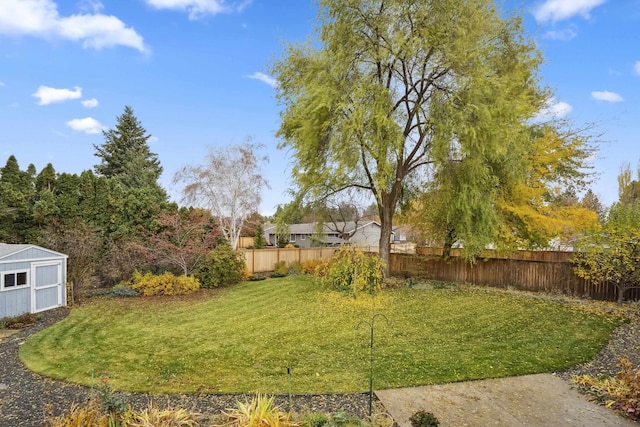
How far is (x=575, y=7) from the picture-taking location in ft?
33.7

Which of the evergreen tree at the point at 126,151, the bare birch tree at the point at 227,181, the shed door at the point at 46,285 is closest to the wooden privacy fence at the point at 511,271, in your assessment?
the shed door at the point at 46,285

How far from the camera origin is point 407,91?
508 inches

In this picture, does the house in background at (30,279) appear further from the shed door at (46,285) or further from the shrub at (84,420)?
the shrub at (84,420)

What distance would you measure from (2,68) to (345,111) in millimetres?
10972

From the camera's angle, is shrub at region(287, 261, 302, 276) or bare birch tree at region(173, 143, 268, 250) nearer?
shrub at region(287, 261, 302, 276)

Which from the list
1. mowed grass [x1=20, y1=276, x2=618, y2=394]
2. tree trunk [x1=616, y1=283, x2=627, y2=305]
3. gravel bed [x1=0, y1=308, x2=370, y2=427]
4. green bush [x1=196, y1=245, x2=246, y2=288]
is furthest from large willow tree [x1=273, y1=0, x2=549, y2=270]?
gravel bed [x1=0, y1=308, x2=370, y2=427]

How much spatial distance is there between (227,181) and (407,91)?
17.4m

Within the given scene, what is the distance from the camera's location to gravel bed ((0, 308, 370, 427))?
4.49 m

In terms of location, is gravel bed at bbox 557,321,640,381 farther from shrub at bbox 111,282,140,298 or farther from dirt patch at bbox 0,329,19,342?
shrub at bbox 111,282,140,298

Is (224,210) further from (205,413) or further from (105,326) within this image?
(205,413)

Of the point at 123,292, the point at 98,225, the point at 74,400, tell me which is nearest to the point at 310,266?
the point at 123,292

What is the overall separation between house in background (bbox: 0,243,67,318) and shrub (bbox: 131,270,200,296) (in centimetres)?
256

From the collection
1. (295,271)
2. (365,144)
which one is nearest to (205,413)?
(365,144)

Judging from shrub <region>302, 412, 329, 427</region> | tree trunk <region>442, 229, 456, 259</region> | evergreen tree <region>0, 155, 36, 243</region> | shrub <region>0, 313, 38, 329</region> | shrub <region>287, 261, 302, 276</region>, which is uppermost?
evergreen tree <region>0, 155, 36, 243</region>
